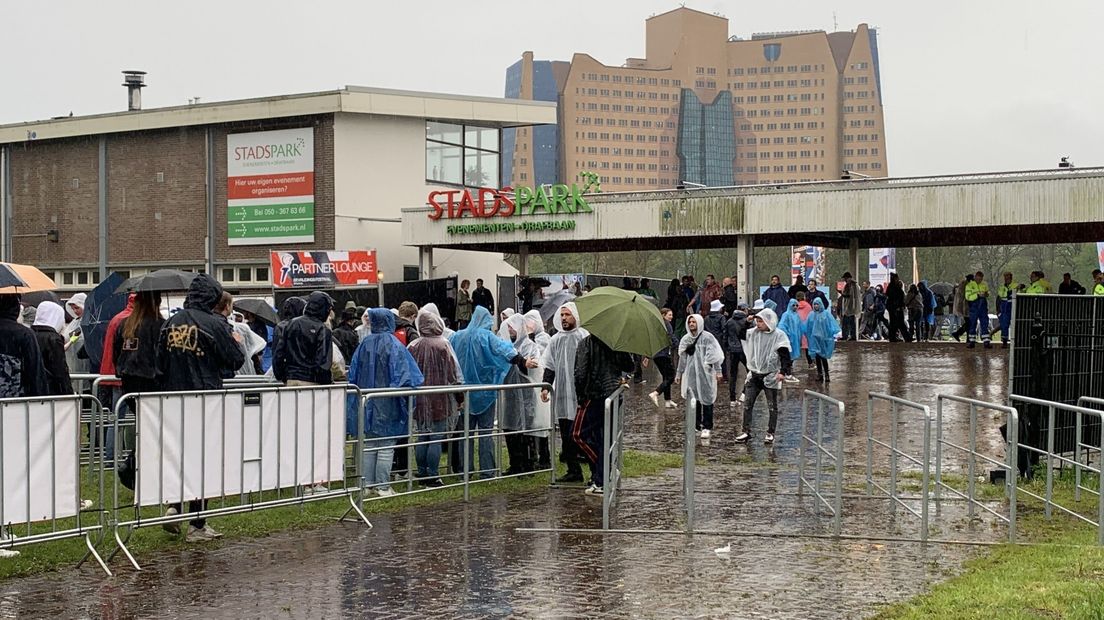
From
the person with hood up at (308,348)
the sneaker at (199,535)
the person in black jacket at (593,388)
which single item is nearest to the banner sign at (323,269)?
the person with hood up at (308,348)

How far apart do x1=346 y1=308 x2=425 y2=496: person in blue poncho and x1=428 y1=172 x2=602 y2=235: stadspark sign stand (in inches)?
1096

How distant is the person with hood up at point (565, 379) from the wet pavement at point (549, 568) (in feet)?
2.05

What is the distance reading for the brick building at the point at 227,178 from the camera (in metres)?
43.7

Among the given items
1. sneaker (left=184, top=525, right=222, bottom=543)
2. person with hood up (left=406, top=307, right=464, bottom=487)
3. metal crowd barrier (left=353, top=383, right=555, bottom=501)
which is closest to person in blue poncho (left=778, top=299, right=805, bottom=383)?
metal crowd barrier (left=353, top=383, right=555, bottom=501)

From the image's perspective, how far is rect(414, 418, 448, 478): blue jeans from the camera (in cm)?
1277

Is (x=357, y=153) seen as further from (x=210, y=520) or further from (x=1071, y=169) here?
(x=210, y=520)

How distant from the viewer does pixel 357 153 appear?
43.7 metres

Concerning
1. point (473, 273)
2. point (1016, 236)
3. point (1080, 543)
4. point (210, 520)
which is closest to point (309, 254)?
point (473, 273)

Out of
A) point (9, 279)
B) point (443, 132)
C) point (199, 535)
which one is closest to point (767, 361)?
point (199, 535)

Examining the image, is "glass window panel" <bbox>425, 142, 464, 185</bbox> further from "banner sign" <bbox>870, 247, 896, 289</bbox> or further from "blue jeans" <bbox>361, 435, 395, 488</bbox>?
"blue jeans" <bbox>361, 435, 395, 488</bbox>

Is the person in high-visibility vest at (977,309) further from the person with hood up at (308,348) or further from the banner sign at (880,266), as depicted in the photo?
the person with hood up at (308,348)

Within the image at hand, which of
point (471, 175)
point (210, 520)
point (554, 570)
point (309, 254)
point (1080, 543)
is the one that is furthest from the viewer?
point (471, 175)

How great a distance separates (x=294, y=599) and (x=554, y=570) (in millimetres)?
1801

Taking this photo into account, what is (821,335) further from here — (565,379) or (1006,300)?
(565,379)
